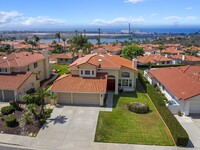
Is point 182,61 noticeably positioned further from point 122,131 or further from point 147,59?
point 122,131

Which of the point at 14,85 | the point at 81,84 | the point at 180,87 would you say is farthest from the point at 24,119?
the point at 180,87

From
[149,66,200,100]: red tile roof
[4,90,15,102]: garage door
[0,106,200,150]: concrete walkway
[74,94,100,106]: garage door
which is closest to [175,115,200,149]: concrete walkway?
[0,106,200,150]: concrete walkway

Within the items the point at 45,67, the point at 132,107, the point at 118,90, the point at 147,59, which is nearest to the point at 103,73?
the point at 118,90

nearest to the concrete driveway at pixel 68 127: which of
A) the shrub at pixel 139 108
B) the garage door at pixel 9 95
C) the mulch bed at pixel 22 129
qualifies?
the mulch bed at pixel 22 129

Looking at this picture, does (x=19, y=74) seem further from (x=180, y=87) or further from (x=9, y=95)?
(x=180, y=87)

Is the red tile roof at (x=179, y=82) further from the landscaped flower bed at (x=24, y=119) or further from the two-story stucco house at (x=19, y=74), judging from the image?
the two-story stucco house at (x=19, y=74)

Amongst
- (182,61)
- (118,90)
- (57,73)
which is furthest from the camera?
(182,61)
